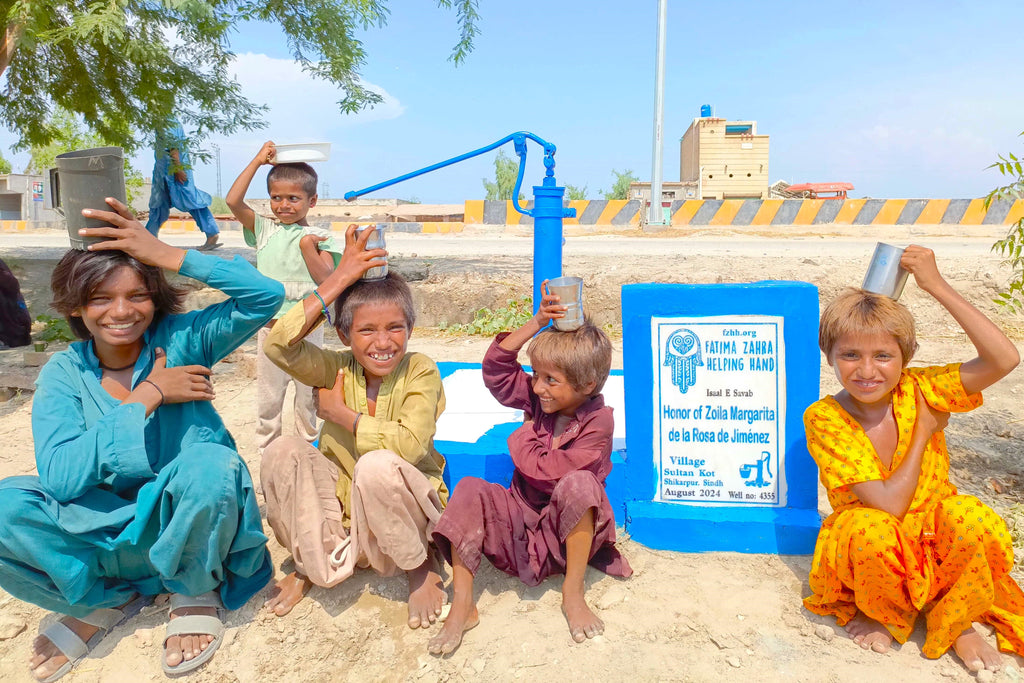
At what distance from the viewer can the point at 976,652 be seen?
1976mm

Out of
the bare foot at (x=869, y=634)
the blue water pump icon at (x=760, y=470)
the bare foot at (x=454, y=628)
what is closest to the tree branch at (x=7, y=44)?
the bare foot at (x=454, y=628)

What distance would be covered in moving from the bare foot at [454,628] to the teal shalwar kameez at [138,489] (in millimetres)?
682

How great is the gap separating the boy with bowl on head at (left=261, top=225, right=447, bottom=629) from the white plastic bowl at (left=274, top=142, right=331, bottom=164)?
2.67ft

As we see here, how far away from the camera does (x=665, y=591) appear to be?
239cm

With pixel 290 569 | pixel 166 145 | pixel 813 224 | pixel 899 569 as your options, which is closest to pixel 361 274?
pixel 290 569

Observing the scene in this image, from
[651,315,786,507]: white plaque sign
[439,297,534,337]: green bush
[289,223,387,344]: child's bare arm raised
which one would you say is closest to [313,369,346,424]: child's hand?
[289,223,387,344]: child's bare arm raised

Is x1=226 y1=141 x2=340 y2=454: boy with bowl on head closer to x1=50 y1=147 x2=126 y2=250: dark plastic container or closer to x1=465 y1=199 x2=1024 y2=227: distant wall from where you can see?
x1=50 y1=147 x2=126 y2=250: dark plastic container

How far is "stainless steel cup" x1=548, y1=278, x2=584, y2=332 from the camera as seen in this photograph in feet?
7.73

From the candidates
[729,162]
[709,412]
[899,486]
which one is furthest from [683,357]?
[729,162]

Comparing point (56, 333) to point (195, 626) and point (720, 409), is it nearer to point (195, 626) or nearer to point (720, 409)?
point (195, 626)

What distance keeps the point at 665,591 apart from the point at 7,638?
223cm

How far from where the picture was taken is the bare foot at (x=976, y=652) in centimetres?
194

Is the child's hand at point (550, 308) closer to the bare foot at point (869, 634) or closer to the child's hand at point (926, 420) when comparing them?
the child's hand at point (926, 420)

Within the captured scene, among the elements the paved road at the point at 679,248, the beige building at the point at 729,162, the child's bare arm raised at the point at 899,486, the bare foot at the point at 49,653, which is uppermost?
the beige building at the point at 729,162
